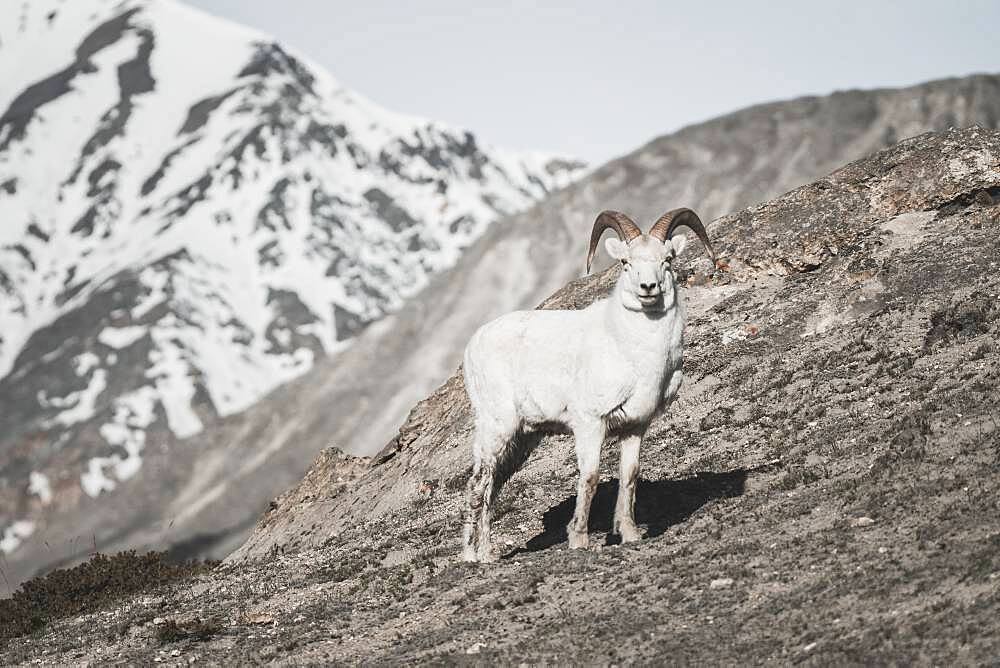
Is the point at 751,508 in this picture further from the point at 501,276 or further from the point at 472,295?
the point at 501,276

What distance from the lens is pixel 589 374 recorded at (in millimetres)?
15109

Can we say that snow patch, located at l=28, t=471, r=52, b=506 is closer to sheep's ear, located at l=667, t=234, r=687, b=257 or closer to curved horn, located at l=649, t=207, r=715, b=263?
curved horn, located at l=649, t=207, r=715, b=263

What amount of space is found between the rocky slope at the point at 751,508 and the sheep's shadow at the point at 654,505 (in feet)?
0.25

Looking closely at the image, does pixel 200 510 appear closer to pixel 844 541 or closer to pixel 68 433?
pixel 68 433

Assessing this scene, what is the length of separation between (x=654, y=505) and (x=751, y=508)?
2572 mm

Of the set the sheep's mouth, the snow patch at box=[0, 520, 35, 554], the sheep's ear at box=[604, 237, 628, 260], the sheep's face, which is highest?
the sheep's ear at box=[604, 237, 628, 260]

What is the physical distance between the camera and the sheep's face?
47.4ft

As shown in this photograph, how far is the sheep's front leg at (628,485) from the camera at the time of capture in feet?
50.2

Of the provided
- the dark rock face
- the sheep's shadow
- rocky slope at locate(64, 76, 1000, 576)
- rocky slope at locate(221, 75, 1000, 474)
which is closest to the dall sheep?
the sheep's shadow

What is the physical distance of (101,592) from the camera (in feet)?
73.0

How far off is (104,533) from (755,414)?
118 meters

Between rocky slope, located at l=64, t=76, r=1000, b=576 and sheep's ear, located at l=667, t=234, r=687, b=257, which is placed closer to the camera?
sheep's ear, located at l=667, t=234, r=687, b=257

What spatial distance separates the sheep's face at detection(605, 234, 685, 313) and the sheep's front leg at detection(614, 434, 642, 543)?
6.21 feet

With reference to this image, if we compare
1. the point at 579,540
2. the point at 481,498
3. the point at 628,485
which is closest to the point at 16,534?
the point at 481,498
